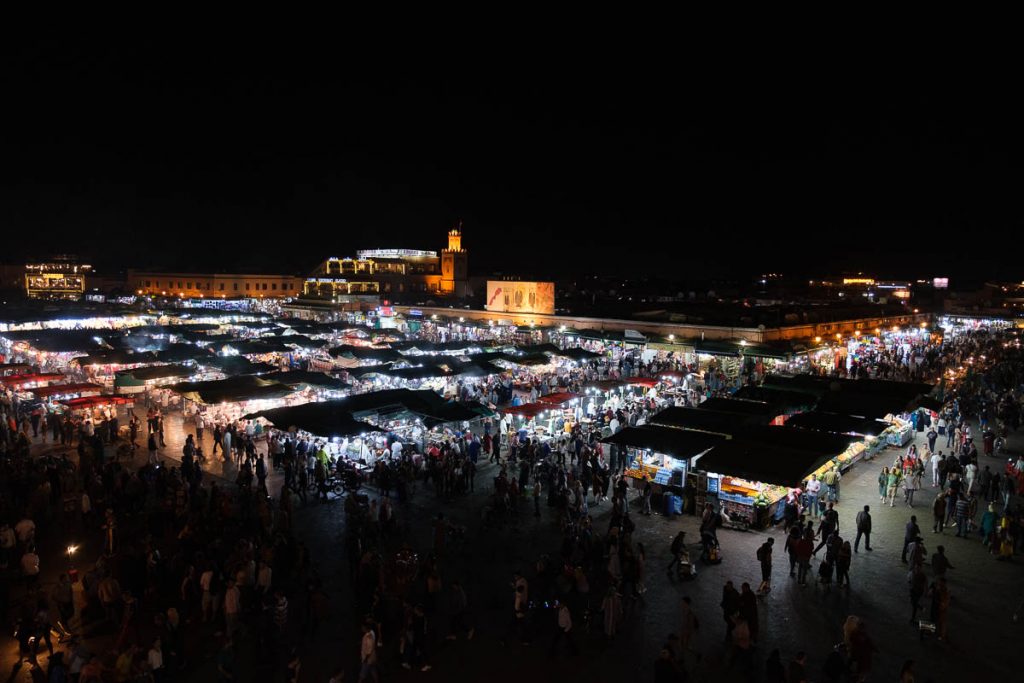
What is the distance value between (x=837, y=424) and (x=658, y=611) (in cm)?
766

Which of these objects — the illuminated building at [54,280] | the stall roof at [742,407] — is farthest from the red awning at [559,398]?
the illuminated building at [54,280]

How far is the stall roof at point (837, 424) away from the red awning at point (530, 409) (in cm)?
567

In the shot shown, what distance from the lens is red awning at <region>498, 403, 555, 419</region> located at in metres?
15.9

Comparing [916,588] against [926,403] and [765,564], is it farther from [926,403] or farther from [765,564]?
[926,403]

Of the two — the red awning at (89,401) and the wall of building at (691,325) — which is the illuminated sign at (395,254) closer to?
the wall of building at (691,325)

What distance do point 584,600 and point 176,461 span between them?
10097mm

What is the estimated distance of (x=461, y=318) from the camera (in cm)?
4212

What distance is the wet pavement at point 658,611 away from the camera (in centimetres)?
664

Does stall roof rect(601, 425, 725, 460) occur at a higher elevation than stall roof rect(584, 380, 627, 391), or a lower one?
higher

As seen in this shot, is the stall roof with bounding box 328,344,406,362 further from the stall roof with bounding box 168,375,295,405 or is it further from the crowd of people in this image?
the crowd of people

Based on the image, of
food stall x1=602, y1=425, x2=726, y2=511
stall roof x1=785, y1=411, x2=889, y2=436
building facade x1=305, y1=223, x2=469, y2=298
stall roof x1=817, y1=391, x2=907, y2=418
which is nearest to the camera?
food stall x1=602, y1=425, x2=726, y2=511

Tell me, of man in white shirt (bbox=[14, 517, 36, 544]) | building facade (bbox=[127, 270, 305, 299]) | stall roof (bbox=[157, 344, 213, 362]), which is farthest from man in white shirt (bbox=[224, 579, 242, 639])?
building facade (bbox=[127, 270, 305, 299])

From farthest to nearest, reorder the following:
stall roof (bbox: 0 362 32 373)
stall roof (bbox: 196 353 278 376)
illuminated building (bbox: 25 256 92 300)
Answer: illuminated building (bbox: 25 256 92 300), stall roof (bbox: 0 362 32 373), stall roof (bbox: 196 353 278 376)

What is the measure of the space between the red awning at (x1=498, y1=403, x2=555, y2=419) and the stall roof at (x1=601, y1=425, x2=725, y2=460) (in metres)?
3.92
